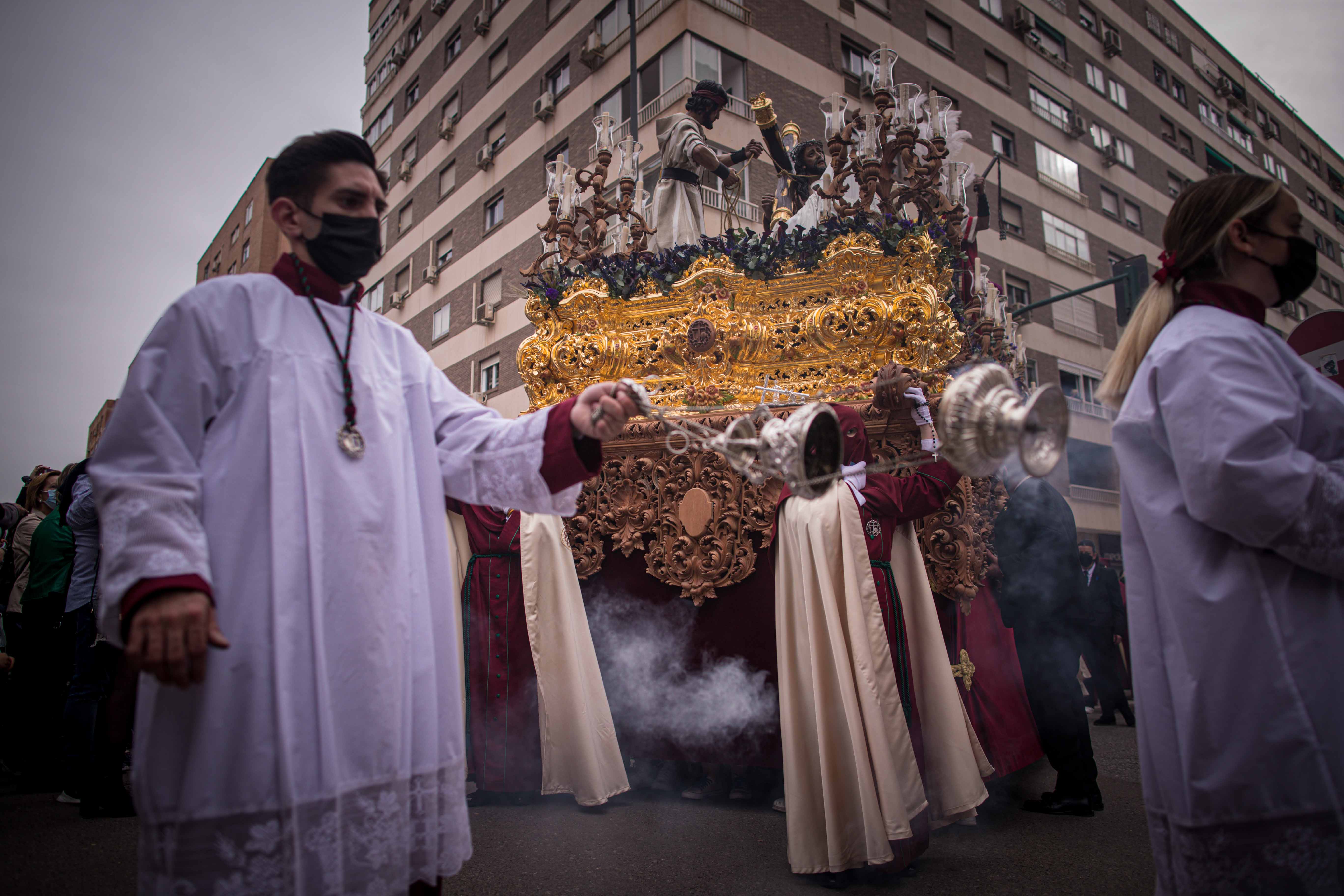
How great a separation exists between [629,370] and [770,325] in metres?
0.86

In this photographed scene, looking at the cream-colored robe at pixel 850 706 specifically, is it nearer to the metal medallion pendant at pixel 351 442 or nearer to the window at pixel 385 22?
the metal medallion pendant at pixel 351 442

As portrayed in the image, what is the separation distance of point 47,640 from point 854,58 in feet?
50.1

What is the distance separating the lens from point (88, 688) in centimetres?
397

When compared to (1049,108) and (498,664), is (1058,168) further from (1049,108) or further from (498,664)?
(498,664)

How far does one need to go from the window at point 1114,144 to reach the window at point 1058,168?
99 cm

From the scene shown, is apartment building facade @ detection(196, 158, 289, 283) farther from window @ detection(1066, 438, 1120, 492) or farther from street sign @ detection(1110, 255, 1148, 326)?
window @ detection(1066, 438, 1120, 492)

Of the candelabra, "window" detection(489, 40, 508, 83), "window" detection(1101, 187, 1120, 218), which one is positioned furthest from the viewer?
"window" detection(1101, 187, 1120, 218)

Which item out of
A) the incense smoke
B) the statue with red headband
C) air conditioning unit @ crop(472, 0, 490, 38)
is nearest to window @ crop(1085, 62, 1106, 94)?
air conditioning unit @ crop(472, 0, 490, 38)

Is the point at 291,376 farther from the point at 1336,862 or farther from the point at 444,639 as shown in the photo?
the point at 1336,862

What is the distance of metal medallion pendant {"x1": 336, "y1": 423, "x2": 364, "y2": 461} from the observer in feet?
5.27

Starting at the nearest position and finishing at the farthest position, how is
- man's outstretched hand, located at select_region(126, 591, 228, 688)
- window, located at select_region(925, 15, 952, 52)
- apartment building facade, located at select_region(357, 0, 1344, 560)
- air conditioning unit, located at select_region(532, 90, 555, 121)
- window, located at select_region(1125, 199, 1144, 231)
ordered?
man's outstretched hand, located at select_region(126, 591, 228, 688) < apartment building facade, located at select_region(357, 0, 1344, 560) < air conditioning unit, located at select_region(532, 90, 555, 121) < window, located at select_region(925, 15, 952, 52) < window, located at select_region(1125, 199, 1144, 231)

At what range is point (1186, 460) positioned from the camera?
169 cm

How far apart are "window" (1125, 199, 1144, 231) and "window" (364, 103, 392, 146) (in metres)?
20.1

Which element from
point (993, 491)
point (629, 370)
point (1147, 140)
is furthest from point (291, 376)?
point (1147, 140)
